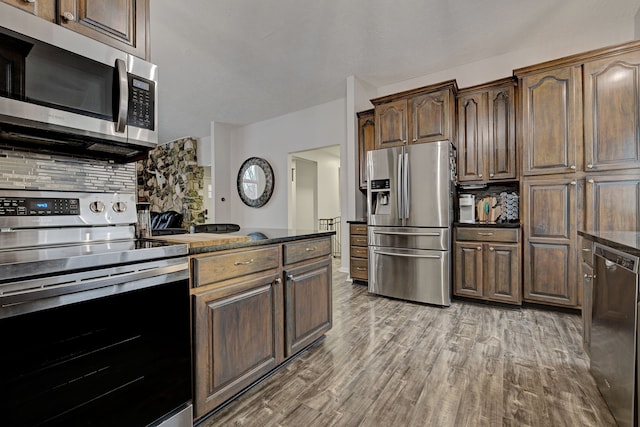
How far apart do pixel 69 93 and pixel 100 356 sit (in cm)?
102

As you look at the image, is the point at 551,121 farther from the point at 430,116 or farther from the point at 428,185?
the point at 428,185

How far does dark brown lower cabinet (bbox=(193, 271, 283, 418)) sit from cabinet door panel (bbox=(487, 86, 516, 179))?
292cm

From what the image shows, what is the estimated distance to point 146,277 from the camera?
1120 millimetres

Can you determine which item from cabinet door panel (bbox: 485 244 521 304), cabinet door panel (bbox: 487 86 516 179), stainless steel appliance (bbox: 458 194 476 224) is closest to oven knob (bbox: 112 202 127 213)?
cabinet door panel (bbox: 485 244 521 304)

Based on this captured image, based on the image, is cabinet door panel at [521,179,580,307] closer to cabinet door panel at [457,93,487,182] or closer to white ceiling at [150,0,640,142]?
cabinet door panel at [457,93,487,182]

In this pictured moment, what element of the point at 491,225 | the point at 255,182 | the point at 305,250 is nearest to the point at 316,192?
the point at 255,182

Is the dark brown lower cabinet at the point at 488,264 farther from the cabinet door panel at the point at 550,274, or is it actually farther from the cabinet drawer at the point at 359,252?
the cabinet drawer at the point at 359,252

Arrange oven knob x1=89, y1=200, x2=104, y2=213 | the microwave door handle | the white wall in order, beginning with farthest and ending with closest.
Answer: the white wall < oven knob x1=89, y1=200, x2=104, y2=213 < the microwave door handle

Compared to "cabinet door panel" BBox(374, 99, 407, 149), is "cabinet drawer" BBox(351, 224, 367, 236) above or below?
below

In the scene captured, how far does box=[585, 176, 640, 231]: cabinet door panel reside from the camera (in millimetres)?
2602

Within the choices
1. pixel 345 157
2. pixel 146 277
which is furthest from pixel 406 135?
pixel 146 277

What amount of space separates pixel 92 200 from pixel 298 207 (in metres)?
5.83

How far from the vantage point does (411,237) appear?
3.29 metres

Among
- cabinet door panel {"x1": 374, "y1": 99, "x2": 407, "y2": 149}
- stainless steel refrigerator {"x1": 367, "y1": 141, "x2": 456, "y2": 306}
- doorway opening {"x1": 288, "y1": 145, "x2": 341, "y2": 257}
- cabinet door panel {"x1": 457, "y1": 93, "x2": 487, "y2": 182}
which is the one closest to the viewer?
stainless steel refrigerator {"x1": 367, "y1": 141, "x2": 456, "y2": 306}
